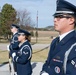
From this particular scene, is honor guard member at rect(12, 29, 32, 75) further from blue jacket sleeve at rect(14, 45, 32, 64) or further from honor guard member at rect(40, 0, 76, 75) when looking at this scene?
honor guard member at rect(40, 0, 76, 75)

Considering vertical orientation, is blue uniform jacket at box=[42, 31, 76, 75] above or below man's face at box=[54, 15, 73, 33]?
below

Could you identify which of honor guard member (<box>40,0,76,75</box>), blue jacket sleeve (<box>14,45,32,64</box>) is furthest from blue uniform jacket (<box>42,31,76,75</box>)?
blue jacket sleeve (<box>14,45,32,64</box>)

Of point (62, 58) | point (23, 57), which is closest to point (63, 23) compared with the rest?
point (62, 58)

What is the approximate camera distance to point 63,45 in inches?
132

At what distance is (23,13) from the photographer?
42719 millimetres

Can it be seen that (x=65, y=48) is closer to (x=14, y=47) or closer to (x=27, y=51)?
(x=27, y=51)

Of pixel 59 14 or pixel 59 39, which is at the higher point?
pixel 59 14

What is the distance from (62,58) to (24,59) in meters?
3.54

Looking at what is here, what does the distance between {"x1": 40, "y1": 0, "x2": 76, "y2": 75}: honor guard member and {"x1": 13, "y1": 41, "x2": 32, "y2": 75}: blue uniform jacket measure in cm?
319

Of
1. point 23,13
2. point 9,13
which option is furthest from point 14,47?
point 9,13

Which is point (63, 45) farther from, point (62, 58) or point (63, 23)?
point (63, 23)

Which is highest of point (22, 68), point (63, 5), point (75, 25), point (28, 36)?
point (63, 5)

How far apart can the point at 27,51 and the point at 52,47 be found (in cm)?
332

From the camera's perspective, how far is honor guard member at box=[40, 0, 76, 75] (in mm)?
3234
